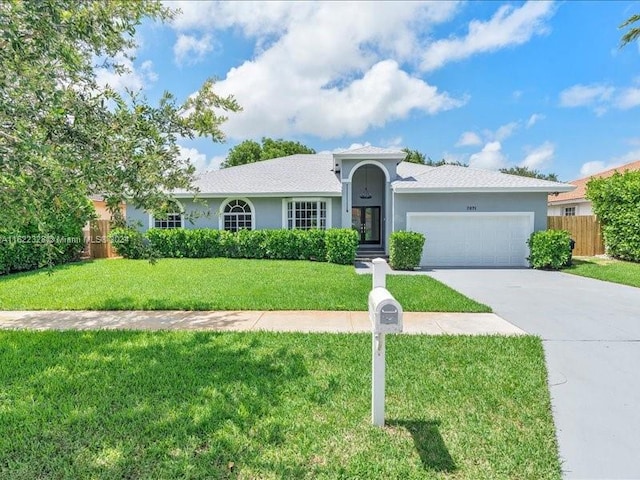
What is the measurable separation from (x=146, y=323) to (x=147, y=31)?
5.24 metres

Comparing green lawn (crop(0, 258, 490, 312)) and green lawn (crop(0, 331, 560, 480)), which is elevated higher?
green lawn (crop(0, 258, 490, 312))

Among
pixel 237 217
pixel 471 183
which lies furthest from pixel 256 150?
pixel 471 183

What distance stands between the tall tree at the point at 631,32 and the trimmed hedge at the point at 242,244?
46.4 ft

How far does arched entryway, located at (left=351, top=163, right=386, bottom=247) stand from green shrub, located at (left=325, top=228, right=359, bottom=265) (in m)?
4.13

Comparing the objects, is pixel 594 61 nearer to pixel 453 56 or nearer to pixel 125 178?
pixel 453 56

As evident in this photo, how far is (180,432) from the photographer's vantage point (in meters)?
3.21

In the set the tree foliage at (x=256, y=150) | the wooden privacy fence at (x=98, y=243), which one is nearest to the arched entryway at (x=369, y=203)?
the wooden privacy fence at (x=98, y=243)

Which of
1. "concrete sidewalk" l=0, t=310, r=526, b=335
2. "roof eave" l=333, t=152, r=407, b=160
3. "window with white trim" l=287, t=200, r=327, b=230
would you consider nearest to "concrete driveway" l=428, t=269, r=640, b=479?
"concrete sidewalk" l=0, t=310, r=526, b=335

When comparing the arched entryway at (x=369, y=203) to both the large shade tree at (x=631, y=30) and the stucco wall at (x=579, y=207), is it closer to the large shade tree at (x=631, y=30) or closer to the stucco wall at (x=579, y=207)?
the large shade tree at (x=631, y=30)

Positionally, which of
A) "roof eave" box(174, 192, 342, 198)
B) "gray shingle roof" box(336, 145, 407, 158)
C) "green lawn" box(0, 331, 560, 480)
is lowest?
"green lawn" box(0, 331, 560, 480)

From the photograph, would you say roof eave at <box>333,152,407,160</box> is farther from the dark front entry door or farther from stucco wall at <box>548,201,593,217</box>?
stucco wall at <box>548,201,593,217</box>

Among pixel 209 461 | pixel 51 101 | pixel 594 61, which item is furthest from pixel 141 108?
pixel 594 61

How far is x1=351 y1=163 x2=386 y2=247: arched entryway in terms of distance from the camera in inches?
743

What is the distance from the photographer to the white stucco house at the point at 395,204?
593 inches
